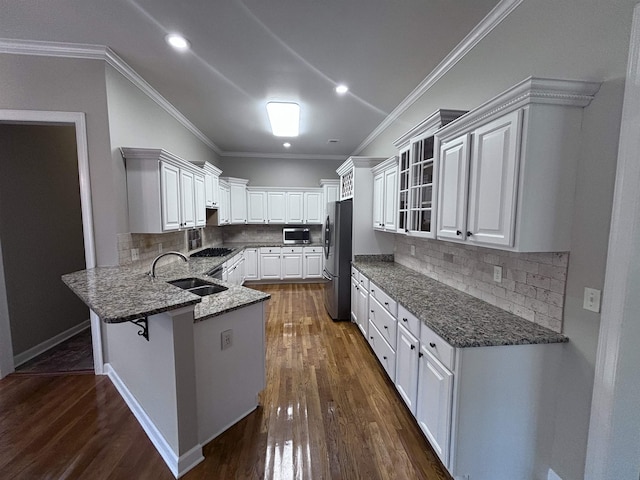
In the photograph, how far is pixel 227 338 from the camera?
1879mm

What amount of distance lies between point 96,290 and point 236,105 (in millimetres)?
2688

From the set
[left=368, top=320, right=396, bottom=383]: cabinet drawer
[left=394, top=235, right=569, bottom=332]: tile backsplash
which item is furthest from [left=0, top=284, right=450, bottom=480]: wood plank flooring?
[left=394, top=235, right=569, bottom=332]: tile backsplash

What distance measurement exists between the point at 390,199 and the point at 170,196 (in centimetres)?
242

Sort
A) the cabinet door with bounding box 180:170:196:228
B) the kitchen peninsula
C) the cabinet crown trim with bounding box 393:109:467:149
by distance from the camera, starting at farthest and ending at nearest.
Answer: the cabinet door with bounding box 180:170:196:228 → the cabinet crown trim with bounding box 393:109:467:149 → the kitchen peninsula

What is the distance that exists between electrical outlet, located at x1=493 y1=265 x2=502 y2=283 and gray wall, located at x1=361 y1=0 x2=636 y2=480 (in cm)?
45

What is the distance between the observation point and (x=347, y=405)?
7.22ft

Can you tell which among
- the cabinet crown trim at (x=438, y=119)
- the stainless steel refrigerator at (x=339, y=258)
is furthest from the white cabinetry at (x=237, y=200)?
the cabinet crown trim at (x=438, y=119)

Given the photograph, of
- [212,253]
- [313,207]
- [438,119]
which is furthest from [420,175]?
[313,207]

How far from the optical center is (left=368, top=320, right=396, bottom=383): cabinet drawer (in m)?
2.32

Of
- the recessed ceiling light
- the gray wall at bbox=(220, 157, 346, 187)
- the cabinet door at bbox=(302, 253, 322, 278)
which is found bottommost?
the cabinet door at bbox=(302, 253, 322, 278)

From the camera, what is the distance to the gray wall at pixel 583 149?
123cm

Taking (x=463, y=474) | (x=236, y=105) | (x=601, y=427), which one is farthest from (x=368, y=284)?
(x=236, y=105)

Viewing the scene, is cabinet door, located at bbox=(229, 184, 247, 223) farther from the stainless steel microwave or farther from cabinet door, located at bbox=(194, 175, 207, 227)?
cabinet door, located at bbox=(194, 175, 207, 227)

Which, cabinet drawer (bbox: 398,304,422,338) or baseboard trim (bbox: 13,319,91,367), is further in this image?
baseboard trim (bbox: 13,319,91,367)
